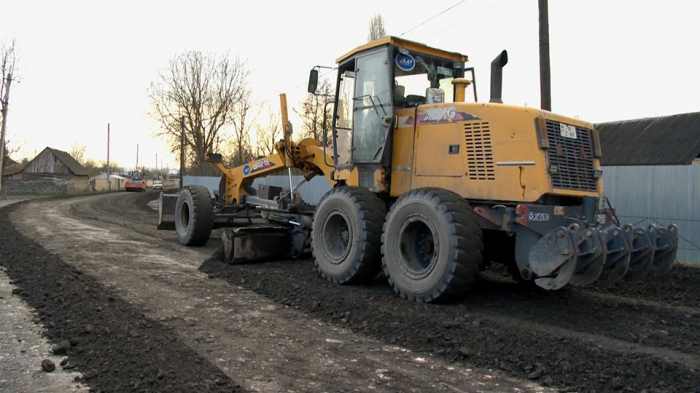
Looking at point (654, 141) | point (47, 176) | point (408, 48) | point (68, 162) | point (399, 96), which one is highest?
point (654, 141)

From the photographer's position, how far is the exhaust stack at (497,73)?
6.66m

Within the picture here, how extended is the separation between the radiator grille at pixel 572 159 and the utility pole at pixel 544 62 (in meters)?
5.25

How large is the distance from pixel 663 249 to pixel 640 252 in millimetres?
424

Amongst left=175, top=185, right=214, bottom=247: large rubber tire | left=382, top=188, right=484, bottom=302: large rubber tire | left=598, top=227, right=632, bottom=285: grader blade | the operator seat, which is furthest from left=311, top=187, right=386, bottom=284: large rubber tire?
left=175, top=185, right=214, bottom=247: large rubber tire

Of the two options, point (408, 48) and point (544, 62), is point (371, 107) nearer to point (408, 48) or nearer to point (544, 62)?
point (408, 48)

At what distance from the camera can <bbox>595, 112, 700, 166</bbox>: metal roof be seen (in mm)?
25859

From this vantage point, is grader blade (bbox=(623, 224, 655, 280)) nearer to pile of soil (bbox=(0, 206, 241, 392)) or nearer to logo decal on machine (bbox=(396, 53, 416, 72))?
logo decal on machine (bbox=(396, 53, 416, 72))

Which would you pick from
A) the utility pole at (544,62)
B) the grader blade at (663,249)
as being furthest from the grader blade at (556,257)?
the utility pole at (544,62)

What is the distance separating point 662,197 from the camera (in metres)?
11.3

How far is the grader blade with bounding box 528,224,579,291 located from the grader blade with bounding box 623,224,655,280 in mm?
729

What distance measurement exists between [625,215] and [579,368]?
343 inches

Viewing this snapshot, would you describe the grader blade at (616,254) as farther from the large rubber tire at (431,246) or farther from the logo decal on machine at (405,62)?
the logo decal on machine at (405,62)

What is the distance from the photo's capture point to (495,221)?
594cm

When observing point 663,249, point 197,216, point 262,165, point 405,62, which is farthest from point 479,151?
point 197,216
